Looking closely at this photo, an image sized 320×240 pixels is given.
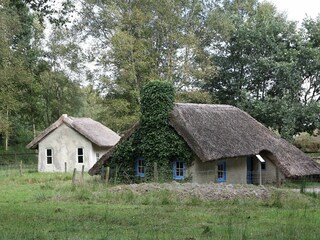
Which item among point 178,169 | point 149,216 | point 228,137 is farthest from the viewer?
point 228,137

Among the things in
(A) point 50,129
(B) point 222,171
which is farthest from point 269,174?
(A) point 50,129

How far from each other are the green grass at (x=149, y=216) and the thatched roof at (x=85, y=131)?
792 inches

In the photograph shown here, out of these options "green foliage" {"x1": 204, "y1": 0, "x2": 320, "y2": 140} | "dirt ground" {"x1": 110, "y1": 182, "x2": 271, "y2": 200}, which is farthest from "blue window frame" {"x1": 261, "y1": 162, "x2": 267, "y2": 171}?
"dirt ground" {"x1": 110, "y1": 182, "x2": 271, "y2": 200}

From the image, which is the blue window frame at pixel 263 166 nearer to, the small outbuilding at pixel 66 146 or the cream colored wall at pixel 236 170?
the cream colored wall at pixel 236 170

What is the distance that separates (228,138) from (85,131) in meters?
16.2

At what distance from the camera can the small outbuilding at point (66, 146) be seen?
144 feet

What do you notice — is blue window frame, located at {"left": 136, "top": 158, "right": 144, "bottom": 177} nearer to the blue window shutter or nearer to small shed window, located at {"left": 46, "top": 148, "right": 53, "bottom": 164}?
the blue window shutter

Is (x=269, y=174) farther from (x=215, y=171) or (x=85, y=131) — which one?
(x=85, y=131)

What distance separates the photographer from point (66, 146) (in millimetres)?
44344

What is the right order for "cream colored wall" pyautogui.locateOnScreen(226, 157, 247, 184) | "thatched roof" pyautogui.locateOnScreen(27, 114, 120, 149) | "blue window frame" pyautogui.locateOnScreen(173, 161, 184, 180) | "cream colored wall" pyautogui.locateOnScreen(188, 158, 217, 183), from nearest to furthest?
"cream colored wall" pyautogui.locateOnScreen(188, 158, 217, 183) < "blue window frame" pyautogui.locateOnScreen(173, 161, 184, 180) < "cream colored wall" pyautogui.locateOnScreen(226, 157, 247, 184) < "thatched roof" pyautogui.locateOnScreen(27, 114, 120, 149)

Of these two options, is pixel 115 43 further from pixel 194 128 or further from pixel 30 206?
pixel 30 206

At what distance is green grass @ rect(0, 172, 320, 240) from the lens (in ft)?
39.0

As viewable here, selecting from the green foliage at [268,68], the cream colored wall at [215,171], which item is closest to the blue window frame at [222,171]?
the cream colored wall at [215,171]

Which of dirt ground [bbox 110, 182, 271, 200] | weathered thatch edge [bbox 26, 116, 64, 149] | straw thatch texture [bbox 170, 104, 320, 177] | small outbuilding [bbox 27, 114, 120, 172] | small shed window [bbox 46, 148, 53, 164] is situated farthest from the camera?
small shed window [bbox 46, 148, 53, 164]
